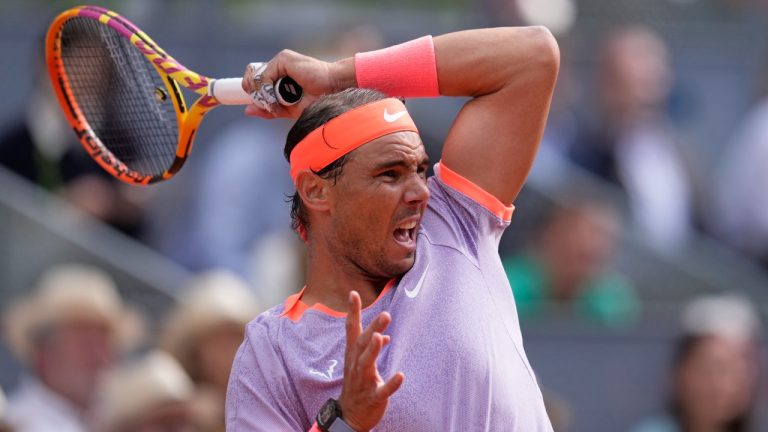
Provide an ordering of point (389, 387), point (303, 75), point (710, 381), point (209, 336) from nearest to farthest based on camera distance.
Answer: point (389, 387)
point (303, 75)
point (209, 336)
point (710, 381)

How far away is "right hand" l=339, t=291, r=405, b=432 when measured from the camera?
9.73 ft

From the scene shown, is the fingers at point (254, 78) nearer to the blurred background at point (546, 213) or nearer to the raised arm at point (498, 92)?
the raised arm at point (498, 92)

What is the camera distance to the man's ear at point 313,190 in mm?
3395

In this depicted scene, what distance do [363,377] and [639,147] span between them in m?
5.06

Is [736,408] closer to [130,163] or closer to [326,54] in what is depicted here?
[326,54]

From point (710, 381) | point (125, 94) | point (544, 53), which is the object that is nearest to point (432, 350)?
point (544, 53)

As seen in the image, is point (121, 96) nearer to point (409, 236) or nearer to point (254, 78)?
point (254, 78)

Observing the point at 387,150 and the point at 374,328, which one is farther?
the point at 387,150

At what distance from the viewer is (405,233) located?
3385mm

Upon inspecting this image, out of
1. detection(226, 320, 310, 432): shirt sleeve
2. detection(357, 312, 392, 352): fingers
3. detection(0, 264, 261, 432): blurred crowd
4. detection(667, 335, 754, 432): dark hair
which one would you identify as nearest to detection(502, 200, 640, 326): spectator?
detection(667, 335, 754, 432): dark hair

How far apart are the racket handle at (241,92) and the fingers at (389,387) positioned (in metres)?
0.79

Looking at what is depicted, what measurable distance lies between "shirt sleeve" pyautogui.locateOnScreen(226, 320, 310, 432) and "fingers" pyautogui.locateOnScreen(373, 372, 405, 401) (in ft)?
1.16

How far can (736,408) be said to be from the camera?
6699 millimetres

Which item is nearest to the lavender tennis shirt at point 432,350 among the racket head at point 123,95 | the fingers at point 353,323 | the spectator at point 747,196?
the fingers at point 353,323
